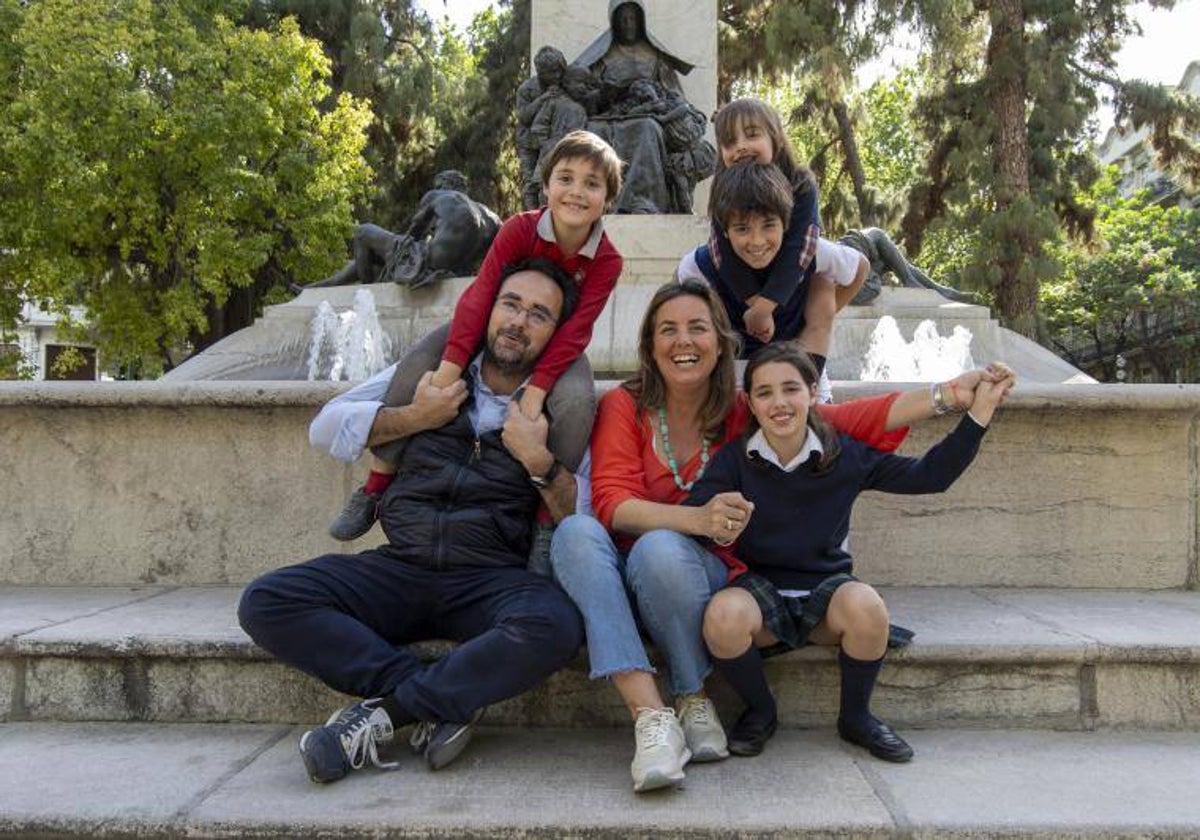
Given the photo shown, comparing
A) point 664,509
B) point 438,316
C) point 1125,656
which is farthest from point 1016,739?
point 438,316

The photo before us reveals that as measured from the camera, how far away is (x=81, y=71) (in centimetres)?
1661

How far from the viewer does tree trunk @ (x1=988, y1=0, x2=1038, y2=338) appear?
15797 millimetres

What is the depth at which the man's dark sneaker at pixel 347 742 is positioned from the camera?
241 centimetres

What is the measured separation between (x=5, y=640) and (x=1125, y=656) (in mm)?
3240

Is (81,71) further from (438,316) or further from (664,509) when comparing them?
(664,509)

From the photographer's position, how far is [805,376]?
9.02ft

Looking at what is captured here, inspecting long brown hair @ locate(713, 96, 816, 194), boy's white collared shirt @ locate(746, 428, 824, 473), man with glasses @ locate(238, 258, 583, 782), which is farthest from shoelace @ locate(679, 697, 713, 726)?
long brown hair @ locate(713, 96, 816, 194)

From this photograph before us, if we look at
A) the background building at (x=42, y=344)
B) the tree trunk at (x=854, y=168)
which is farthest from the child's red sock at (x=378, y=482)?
the background building at (x=42, y=344)

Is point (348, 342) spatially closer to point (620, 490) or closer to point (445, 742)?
point (620, 490)

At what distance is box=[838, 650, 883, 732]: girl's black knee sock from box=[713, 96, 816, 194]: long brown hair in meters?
1.46

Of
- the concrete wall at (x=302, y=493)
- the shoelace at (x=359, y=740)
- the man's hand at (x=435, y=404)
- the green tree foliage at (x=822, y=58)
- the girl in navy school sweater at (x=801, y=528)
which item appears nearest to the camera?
the shoelace at (x=359, y=740)

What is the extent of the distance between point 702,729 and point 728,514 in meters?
0.56

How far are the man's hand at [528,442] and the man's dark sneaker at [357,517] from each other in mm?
524

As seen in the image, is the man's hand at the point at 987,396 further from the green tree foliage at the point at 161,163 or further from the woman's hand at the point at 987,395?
the green tree foliage at the point at 161,163
